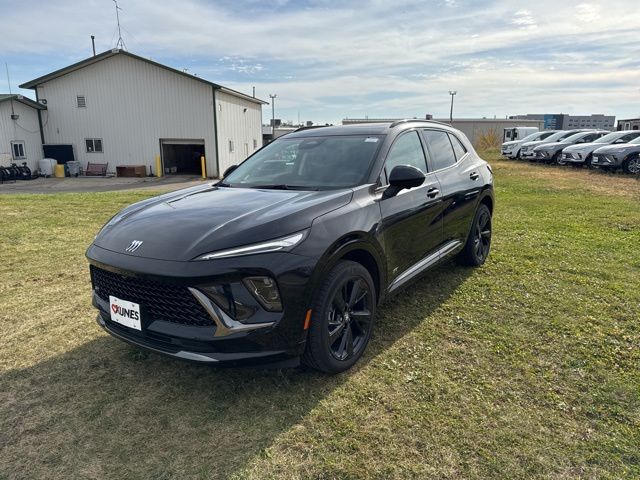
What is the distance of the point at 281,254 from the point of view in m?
2.51

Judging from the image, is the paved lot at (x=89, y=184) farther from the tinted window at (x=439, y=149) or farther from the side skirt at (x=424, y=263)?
the side skirt at (x=424, y=263)

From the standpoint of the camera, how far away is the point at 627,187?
1283 centimetres

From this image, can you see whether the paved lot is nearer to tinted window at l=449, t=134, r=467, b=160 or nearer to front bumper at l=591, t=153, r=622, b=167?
tinted window at l=449, t=134, r=467, b=160

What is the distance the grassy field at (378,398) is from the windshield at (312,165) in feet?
4.34

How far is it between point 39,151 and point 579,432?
92.0 feet

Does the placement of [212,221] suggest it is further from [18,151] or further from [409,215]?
[18,151]

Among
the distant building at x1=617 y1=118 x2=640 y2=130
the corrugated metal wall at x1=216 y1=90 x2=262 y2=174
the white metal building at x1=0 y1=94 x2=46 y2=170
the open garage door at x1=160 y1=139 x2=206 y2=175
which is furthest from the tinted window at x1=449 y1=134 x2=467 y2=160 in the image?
the distant building at x1=617 y1=118 x2=640 y2=130

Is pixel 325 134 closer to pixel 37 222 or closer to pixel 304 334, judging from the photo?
A: pixel 304 334

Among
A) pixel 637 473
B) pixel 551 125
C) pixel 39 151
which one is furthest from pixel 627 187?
pixel 551 125

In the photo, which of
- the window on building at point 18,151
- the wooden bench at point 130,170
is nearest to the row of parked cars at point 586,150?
the wooden bench at point 130,170

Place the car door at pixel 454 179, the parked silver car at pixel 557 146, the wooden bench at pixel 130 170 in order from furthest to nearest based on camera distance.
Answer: the wooden bench at pixel 130 170, the parked silver car at pixel 557 146, the car door at pixel 454 179

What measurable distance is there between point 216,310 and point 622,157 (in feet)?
60.3

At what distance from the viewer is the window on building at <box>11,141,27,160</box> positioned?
73.8 ft

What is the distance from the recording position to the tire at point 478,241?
5.08 meters
